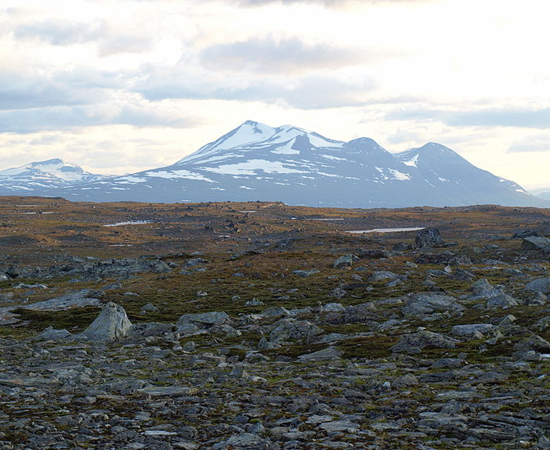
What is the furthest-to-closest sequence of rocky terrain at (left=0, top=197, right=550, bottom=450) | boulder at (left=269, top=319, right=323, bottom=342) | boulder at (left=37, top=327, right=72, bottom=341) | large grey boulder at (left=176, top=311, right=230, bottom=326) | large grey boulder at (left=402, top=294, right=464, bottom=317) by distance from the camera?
large grey boulder at (left=176, top=311, right=230, bottom=326), large grey boulder at (left=402, top=294, right=464, bottom=317), boulder at (left=37, top=327, right=72, bottom=341), boulder at (left=269, top=319, right=323, bottom=342), rocky terrain at (left=0, top=197, right=550, bottom=450)

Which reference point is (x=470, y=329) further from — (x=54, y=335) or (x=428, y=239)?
(x=428, y=239)

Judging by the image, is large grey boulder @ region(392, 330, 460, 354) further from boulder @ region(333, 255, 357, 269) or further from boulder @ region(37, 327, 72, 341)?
boulder @ region(333, 255, 357, 269)

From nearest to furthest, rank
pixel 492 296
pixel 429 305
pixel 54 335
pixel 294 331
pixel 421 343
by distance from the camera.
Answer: pixel 421 343 → pixel 294 331 → pixel 54 335 → pixel 429 305 → pixel 492 296

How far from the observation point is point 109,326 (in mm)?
31984

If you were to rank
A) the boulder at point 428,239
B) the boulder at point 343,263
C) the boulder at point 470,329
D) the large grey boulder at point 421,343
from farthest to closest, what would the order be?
the boulder at point 428,239
the boulder at point 343,263
the boulder at point 470,329
the large grey boulder at point 421,343

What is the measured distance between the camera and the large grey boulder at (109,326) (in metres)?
31.3

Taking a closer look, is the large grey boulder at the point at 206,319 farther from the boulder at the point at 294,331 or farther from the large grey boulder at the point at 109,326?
the boulder at the point at 294,331

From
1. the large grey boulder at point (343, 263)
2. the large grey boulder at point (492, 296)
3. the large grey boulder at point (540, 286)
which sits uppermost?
the large grey boulder at point (540, 286)

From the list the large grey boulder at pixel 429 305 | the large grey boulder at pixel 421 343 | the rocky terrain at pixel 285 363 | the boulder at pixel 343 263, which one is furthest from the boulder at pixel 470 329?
the boulder at pixel 343 263

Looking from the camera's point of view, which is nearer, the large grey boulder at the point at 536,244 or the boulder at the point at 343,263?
the boulder at the point at 343,263

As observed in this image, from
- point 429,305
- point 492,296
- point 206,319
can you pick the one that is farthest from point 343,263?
point 206,319

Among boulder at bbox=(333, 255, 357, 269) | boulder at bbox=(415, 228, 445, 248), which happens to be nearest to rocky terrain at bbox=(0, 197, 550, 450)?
boulder at bbox=(333, 255, 357, 269)

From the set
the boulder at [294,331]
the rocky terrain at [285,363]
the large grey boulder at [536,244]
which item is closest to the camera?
the rocky terrain at [285,363]

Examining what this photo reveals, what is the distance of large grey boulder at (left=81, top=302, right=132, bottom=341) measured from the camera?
31328mm
